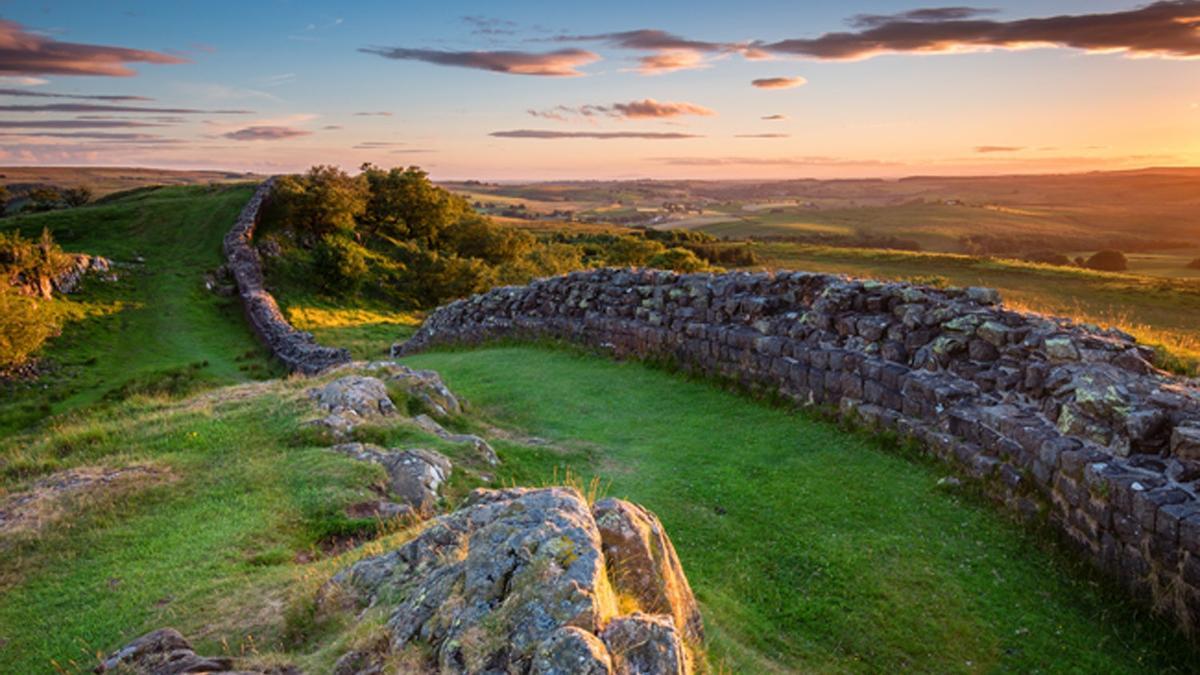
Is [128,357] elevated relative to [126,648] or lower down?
lower down

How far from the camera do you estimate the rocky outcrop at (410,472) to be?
26.2 ft

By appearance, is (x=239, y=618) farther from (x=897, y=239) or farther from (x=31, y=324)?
(x=897, y=239)

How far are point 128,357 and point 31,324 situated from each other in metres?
3.13

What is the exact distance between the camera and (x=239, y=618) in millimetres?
5602

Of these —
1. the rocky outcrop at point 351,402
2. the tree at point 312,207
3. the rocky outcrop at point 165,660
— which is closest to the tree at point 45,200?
the tree at point 312,207

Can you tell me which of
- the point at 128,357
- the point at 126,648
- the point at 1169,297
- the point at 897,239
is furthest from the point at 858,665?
the point at 897,239

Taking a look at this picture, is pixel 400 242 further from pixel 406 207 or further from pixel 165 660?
pixel 165 660

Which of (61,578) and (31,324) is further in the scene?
(31,324)

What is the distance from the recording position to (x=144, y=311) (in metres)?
31.4

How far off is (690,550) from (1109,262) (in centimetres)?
4869

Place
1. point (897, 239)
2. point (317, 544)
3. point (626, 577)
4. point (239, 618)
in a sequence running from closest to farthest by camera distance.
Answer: point (626, 577)
point (239, 618)
point (317, 544)
point (897, 239)

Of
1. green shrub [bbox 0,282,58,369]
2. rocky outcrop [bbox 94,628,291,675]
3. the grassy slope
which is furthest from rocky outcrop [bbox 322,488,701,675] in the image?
green shrub [bbox 0,282,58,369]

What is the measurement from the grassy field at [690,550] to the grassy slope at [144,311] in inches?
589

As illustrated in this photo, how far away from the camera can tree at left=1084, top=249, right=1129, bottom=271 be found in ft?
142
